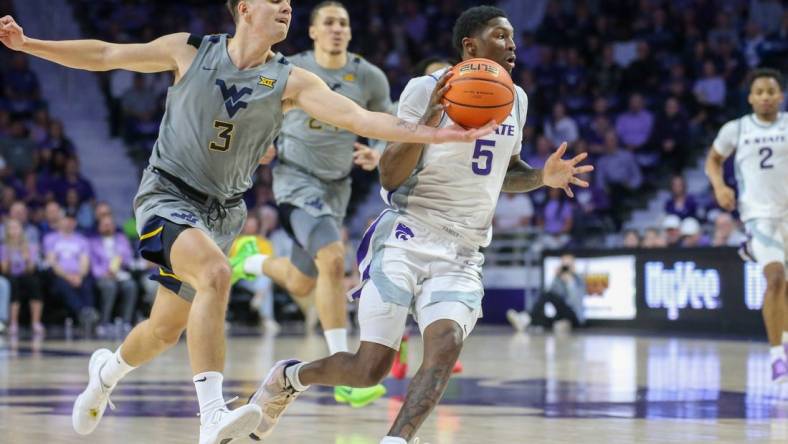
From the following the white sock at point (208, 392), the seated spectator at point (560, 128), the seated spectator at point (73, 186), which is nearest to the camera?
the white sock at point (208, 392)

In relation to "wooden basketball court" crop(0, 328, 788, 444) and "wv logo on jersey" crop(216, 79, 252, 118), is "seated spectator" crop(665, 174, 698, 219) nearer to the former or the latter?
"wooden basketball court" crop(0, 328, 788, 444)

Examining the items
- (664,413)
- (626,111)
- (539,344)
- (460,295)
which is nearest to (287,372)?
(460,295)

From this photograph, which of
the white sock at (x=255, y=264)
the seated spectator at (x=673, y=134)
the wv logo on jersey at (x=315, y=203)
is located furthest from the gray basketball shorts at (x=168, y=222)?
the seated spectator at (x=673, y=134)

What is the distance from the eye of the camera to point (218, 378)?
16.7 ft

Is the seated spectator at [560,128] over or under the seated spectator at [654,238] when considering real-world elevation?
over

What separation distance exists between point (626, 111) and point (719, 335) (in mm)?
5875

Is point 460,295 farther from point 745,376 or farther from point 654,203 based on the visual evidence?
point 654,203

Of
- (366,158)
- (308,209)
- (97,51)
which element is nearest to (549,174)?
(97,51)

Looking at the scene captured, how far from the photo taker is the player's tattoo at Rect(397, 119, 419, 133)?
16.0ft

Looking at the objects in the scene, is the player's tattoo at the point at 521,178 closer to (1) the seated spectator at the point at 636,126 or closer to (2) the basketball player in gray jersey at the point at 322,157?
(2) the basketball player in gray jersey at the point at 322,157

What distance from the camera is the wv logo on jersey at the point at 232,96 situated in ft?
17.8

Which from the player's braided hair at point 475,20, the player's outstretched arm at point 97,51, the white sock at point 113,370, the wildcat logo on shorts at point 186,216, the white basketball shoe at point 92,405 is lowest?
the white basketball shoe at point 92,405

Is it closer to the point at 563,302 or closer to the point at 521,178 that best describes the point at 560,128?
the point at 563,302

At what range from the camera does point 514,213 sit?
2002cm
